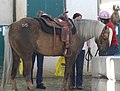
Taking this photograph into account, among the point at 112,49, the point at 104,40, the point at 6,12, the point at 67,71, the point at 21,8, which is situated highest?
the point at 21,8

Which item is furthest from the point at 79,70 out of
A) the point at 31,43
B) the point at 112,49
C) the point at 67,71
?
the point at 31,43

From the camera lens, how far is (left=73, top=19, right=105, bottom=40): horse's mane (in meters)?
10.4

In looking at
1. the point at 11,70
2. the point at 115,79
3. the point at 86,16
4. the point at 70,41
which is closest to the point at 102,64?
the point at 115,79

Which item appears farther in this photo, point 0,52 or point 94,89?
point 0,52

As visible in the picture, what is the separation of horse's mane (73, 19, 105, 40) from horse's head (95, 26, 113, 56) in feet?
0.39

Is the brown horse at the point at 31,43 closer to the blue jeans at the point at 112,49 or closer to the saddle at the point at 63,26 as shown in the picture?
the saddle at the point at 63,26

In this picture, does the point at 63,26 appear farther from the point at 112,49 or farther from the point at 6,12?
the point at 6,12

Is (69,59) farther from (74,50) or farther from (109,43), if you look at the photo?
(109,43)

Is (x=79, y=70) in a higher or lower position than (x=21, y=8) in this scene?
lower

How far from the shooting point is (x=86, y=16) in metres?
14.4

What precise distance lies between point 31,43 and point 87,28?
1.51 m

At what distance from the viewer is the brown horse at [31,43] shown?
967 cm

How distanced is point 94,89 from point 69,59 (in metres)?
1.00

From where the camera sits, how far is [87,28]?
412 inches
